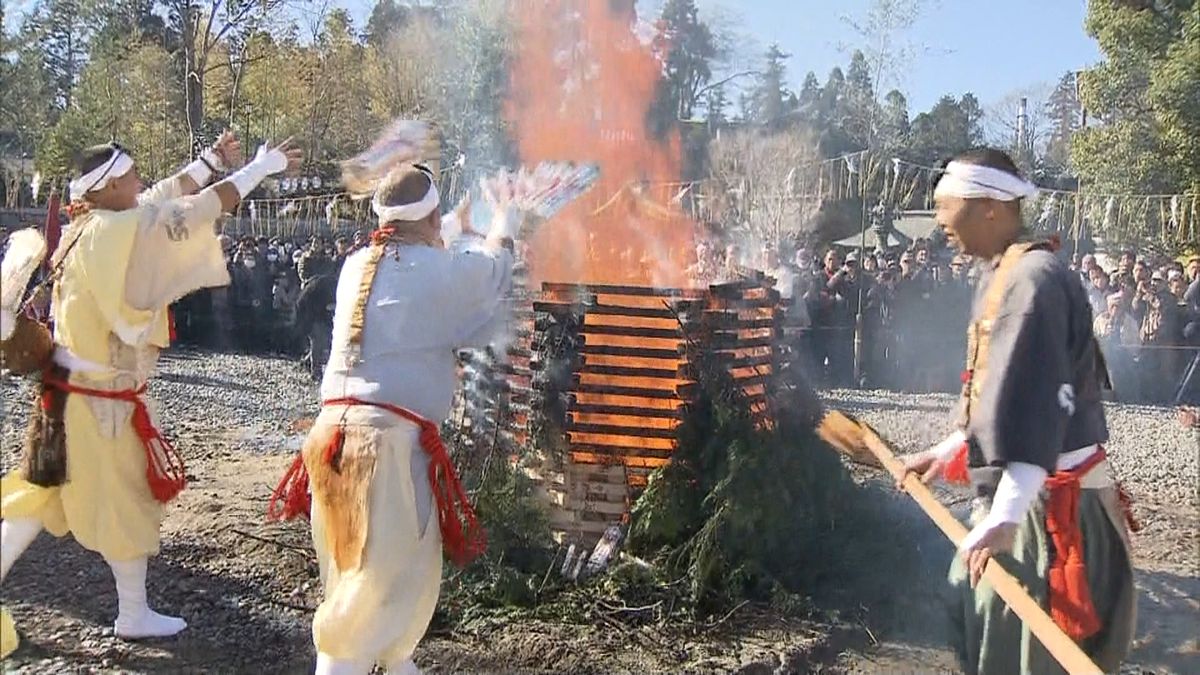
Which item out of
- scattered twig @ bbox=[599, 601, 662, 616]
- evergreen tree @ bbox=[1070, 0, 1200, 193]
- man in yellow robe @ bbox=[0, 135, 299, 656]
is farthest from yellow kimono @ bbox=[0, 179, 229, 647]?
evergreen tree @ bbox=[1070, 0, 1200, 193]

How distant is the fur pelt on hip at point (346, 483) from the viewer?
3.26 metres

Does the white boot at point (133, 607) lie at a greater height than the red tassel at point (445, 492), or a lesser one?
lesser

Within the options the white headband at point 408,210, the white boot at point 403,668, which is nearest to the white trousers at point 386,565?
the white boot at point 403,668

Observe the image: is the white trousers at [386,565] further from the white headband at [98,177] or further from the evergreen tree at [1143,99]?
the evergreen tree at [1143,99]

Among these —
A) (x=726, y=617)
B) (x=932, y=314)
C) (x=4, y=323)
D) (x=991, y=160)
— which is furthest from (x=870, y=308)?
(x=4, y=323)

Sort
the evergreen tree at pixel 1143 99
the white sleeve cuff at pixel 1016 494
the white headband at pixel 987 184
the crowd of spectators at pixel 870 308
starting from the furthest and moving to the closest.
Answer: the crowd of spectators at pixel 870 308 → the evergreen tree at pixel 1143 99 → the white headband at pixel 987 184 → the white sleeve cuff at pixel 1016 494

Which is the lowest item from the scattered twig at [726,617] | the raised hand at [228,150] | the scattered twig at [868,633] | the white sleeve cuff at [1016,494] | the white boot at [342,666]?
the scattered twig at [868,633]

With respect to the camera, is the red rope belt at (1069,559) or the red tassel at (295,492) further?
the red tassel at (295,492)

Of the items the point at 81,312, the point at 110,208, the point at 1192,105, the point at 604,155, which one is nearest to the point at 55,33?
the point at 110,208

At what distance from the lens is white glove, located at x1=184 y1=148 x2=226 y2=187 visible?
4.30 m

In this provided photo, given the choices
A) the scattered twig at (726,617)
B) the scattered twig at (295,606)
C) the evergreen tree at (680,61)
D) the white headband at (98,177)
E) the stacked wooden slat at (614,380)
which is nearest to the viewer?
the white headband at (98,177)

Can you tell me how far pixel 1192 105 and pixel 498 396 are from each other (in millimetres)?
3185

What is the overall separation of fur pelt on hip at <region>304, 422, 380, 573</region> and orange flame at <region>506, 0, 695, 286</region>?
9.42ft

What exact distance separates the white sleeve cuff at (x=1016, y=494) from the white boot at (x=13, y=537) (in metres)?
3.31
